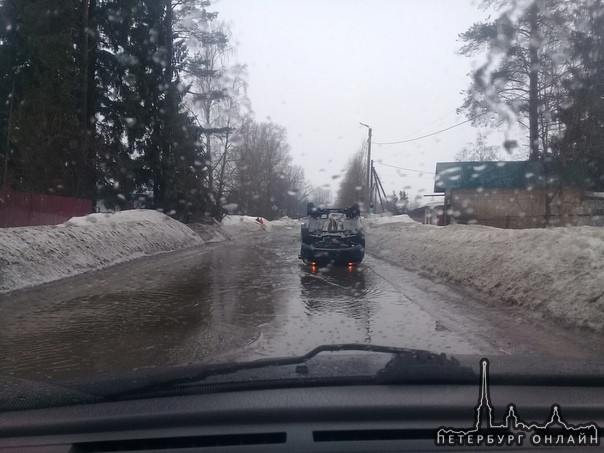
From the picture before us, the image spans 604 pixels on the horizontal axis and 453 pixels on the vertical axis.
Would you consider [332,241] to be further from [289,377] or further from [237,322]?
[289,377]

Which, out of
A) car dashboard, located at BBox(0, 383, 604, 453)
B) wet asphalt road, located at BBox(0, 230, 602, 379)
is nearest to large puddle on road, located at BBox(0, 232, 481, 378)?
wet asphalt road, located at BBox(0, 230, 602, 379)

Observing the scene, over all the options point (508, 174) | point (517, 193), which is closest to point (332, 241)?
point (517, 193)

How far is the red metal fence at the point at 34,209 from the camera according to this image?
23.6 m

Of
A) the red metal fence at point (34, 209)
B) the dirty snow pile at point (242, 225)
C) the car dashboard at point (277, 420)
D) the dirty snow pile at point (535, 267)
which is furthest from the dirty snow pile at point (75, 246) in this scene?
the dirty snow pile at point (242, 225)

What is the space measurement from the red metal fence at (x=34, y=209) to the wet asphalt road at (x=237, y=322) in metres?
8.87

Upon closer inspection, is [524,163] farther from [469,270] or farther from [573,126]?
[469,270]

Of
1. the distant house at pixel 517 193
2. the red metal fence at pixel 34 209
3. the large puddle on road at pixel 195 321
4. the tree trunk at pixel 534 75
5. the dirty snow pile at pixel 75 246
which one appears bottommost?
the large puddle on road at pixel 195 321

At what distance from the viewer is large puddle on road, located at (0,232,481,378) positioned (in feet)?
25.0

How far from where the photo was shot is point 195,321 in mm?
9953

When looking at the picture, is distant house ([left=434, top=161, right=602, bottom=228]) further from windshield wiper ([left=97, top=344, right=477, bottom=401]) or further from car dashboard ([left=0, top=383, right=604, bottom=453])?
car dashboard ([left=0, top=383, right=604, bottom=453])

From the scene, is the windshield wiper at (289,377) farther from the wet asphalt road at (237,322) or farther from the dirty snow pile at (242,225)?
the dirty snow pile at (242,225)

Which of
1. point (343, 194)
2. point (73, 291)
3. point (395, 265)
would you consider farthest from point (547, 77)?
point (343, 194)

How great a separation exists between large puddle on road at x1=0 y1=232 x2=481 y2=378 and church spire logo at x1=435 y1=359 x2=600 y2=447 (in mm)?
4259

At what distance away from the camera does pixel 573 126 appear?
2825 centimetres
